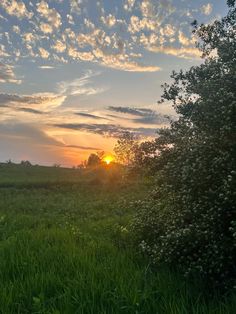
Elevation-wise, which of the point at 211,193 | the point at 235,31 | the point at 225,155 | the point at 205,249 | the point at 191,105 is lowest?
the point at 205,249

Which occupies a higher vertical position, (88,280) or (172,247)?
(172,247)

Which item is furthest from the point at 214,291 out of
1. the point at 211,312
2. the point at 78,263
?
the point at 78,263

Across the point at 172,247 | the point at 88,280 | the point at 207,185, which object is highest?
the point at 207,185

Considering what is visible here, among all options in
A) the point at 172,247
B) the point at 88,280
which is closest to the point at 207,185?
the point at 172,247

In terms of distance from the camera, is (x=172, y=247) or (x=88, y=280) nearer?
(x=88, y=280)

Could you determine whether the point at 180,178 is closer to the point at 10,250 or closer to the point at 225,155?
the point at 225,155

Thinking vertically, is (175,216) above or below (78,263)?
above

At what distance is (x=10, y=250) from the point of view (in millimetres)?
15219

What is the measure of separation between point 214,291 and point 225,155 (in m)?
3.47

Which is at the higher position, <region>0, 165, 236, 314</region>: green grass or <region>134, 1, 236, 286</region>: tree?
<region>134, 1, 236, 286</region>: tree

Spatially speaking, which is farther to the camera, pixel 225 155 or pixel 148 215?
pixel 148 215

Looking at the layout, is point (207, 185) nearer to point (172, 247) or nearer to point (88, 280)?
point (172, 247)

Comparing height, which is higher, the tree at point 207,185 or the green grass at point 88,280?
the tree at point 207,185

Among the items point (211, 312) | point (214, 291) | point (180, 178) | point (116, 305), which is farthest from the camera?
point (180, 178)
